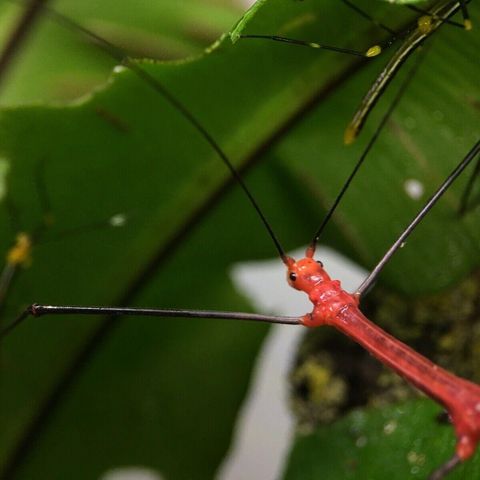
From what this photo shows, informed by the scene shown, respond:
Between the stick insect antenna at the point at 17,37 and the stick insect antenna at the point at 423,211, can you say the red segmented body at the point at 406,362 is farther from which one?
the stick insect antenna at the point at 17,37

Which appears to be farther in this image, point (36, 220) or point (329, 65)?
point (36, 220)

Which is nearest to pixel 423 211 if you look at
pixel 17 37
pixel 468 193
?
pixel 468 193

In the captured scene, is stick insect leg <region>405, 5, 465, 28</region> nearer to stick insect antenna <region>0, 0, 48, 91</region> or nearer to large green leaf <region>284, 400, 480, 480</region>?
large green leaf <region>284, 400, 480, 480</region>

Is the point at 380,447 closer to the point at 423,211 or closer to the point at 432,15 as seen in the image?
the point at 423,211

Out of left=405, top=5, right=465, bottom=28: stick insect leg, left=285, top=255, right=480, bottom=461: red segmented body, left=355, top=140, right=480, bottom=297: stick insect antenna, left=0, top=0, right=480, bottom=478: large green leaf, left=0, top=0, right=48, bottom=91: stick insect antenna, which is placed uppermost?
left=0, top=0, right=48, bottom=91: stick insect antenna

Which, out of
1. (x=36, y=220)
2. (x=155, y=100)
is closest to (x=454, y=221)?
(x=155, y=100)

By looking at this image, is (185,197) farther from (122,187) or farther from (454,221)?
(454,221)

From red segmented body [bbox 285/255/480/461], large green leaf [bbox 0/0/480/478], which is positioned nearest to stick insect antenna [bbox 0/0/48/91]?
large green leaf [bbox 0/0/480/478]
